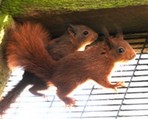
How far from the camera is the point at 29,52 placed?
3771 mm

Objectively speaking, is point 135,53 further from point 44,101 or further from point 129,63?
point 44,101

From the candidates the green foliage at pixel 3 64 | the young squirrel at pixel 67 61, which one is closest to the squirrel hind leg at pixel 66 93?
the young squirrel at pixel 67 61

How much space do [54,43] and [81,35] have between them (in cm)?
12

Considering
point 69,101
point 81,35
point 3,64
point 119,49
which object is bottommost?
point 69,101

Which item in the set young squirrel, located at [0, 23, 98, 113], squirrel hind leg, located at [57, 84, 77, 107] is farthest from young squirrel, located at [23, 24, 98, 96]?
squirrel hind leg, located at [57, 84, 77, 107]

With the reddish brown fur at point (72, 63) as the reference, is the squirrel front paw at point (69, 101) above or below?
below

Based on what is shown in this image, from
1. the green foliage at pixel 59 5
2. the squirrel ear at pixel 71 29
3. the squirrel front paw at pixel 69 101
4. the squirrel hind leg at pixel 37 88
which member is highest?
the green foliage at pixel 59 5

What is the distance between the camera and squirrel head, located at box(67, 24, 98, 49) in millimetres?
3895

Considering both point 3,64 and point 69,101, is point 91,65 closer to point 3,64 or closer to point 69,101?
point 69,101

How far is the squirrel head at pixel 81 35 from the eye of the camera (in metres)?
3.89

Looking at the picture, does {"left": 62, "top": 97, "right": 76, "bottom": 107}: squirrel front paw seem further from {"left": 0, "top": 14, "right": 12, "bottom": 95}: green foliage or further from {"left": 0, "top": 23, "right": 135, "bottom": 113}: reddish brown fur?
{"left": 0, "top": 14, "right": 12, "bottom": 95}: green foliage

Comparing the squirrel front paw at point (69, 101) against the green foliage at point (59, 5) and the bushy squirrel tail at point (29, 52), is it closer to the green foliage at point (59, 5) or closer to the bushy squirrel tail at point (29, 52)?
the bushy squirrel tail at point (29, 52)

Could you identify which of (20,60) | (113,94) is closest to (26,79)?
(20,60)

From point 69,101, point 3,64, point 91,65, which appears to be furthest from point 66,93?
point 3,64
